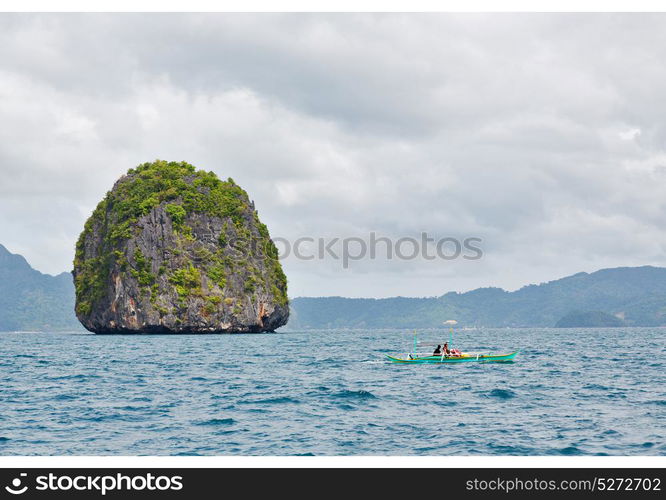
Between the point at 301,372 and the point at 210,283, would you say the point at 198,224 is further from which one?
the point at 301,372

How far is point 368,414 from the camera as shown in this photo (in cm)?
2558

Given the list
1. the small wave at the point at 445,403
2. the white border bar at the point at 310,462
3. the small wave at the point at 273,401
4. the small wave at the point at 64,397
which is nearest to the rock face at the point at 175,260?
the small wave at the point at 64,397

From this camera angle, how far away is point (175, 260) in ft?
384

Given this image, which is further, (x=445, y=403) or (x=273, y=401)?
(x=273, y=401)

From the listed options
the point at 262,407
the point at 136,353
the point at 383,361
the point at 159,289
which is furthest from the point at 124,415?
the point at 159,289

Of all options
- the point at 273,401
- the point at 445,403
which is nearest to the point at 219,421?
the point at 273,401

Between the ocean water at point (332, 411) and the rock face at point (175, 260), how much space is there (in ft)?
226

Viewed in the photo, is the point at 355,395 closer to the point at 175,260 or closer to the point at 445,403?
the point at 445,403
